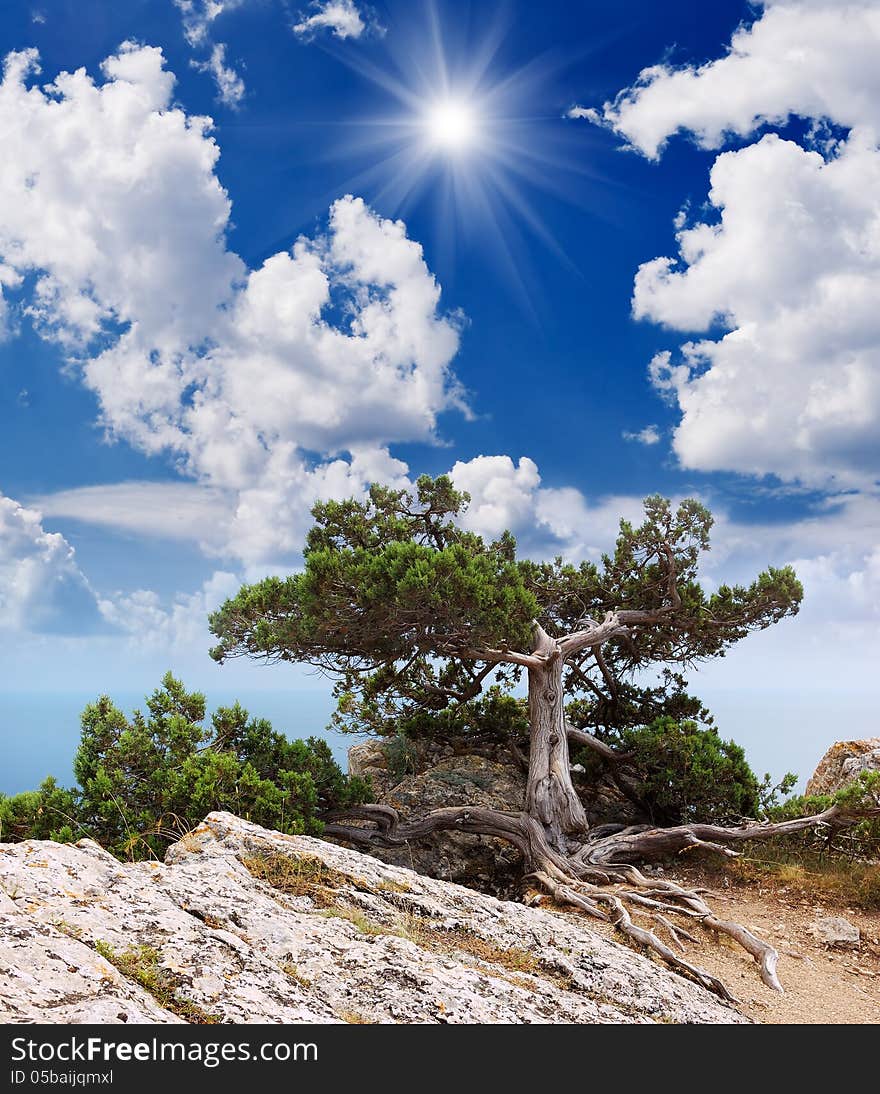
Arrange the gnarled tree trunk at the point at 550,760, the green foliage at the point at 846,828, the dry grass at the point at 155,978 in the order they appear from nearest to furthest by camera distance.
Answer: the dry grass at the point at 155,978
the green foliage at the point at 846,828
the gnarled tree trunk at the point at 550,760

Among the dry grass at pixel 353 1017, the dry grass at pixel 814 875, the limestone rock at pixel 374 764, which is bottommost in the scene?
the dry grass at pixel 814 875

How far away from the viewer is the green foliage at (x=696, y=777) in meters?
16.1

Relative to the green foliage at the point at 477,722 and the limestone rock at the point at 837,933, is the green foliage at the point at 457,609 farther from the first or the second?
the limestone rock at the point at 837,933

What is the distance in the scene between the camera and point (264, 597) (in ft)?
48.1

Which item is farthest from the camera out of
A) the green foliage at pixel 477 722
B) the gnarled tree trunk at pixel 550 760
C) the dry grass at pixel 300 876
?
the green foliage at pixel 477 722

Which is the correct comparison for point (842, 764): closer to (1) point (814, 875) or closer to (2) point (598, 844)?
(1) point (814, 875)

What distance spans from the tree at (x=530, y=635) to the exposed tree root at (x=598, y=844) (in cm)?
4

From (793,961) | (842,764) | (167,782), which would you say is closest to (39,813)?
(167,782)

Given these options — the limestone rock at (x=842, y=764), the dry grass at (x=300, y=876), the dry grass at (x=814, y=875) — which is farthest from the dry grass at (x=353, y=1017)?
the limestone rock at (x=842, y=764)

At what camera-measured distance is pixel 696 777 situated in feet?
52.5
